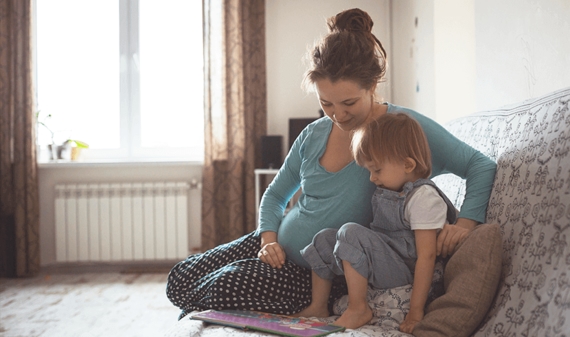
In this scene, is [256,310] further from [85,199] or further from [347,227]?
[85,199]

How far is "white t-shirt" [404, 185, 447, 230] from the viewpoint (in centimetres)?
124

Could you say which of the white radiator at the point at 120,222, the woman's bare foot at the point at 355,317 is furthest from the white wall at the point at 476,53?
the white radiator at the point at 120,222

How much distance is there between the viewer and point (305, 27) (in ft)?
13.9

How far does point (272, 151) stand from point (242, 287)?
2577 mm

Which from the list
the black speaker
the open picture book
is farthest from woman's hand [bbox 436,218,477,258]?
the black speaker

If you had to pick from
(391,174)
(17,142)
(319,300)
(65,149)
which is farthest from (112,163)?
(391,174)

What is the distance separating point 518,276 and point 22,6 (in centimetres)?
389

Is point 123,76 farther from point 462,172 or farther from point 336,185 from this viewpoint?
point 462,172

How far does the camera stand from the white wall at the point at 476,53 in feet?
5.47

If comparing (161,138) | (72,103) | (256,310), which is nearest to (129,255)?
(161,138)

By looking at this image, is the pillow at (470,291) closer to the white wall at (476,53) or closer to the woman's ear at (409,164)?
the woman's ear at (409,164)

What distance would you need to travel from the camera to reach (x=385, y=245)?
128 centimetres

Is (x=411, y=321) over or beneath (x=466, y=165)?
beneath

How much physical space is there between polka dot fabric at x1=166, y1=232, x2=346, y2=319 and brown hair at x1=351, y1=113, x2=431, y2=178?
14.9 inches
